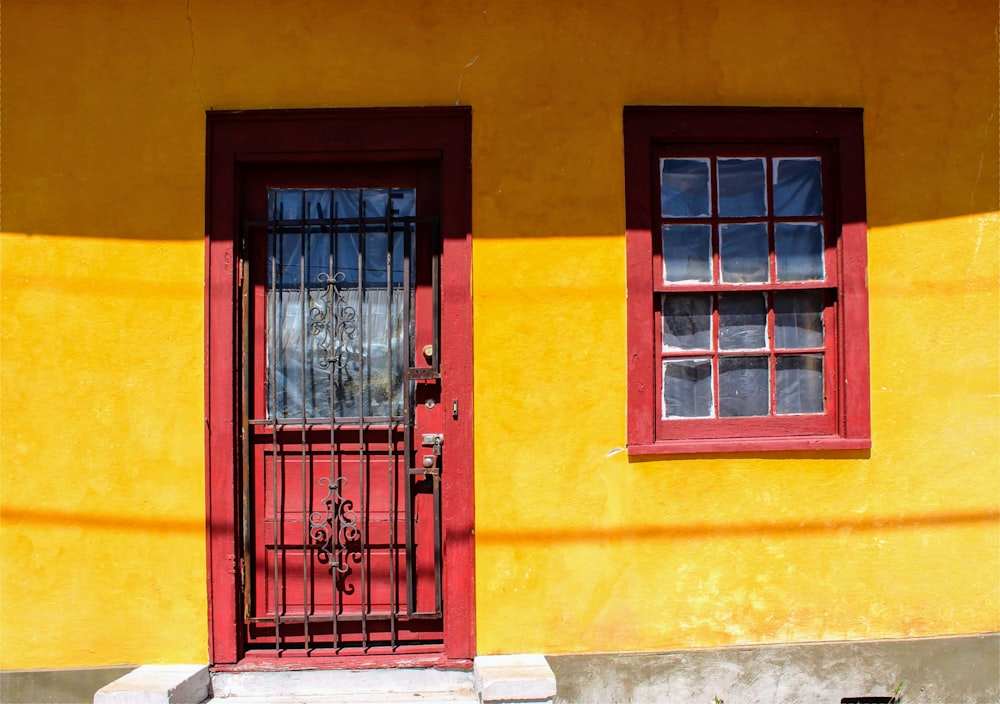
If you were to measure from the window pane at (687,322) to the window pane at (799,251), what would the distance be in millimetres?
409

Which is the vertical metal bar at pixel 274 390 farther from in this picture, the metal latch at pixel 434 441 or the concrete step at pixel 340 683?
the metal latch at pixel 434 441

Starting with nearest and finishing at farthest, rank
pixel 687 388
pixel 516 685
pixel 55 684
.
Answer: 1. pixel 516 685
2. pixel 55 684
3. pixel 687 388

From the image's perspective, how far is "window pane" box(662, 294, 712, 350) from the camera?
4.03 meters

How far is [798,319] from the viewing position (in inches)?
159

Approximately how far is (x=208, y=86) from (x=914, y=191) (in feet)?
11.2

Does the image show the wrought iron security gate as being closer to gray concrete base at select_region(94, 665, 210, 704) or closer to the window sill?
gray concrete base at select_region(94, 665, 210, 704)

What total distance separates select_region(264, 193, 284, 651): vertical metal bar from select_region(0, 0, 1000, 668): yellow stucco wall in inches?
12.6

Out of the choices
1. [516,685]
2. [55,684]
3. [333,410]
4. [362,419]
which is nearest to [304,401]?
[333,410]

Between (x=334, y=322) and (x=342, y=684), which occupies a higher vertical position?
(x=334, y=322)

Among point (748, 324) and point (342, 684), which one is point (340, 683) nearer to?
point (342, 684)

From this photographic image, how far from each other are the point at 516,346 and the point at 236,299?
135cm

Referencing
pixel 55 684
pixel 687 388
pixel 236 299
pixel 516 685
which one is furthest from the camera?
pixel 687 388

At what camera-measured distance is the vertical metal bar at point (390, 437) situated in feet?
13.0

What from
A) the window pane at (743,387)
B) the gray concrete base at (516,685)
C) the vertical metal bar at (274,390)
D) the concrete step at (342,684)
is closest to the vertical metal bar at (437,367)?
the concrete step at (342,684)
